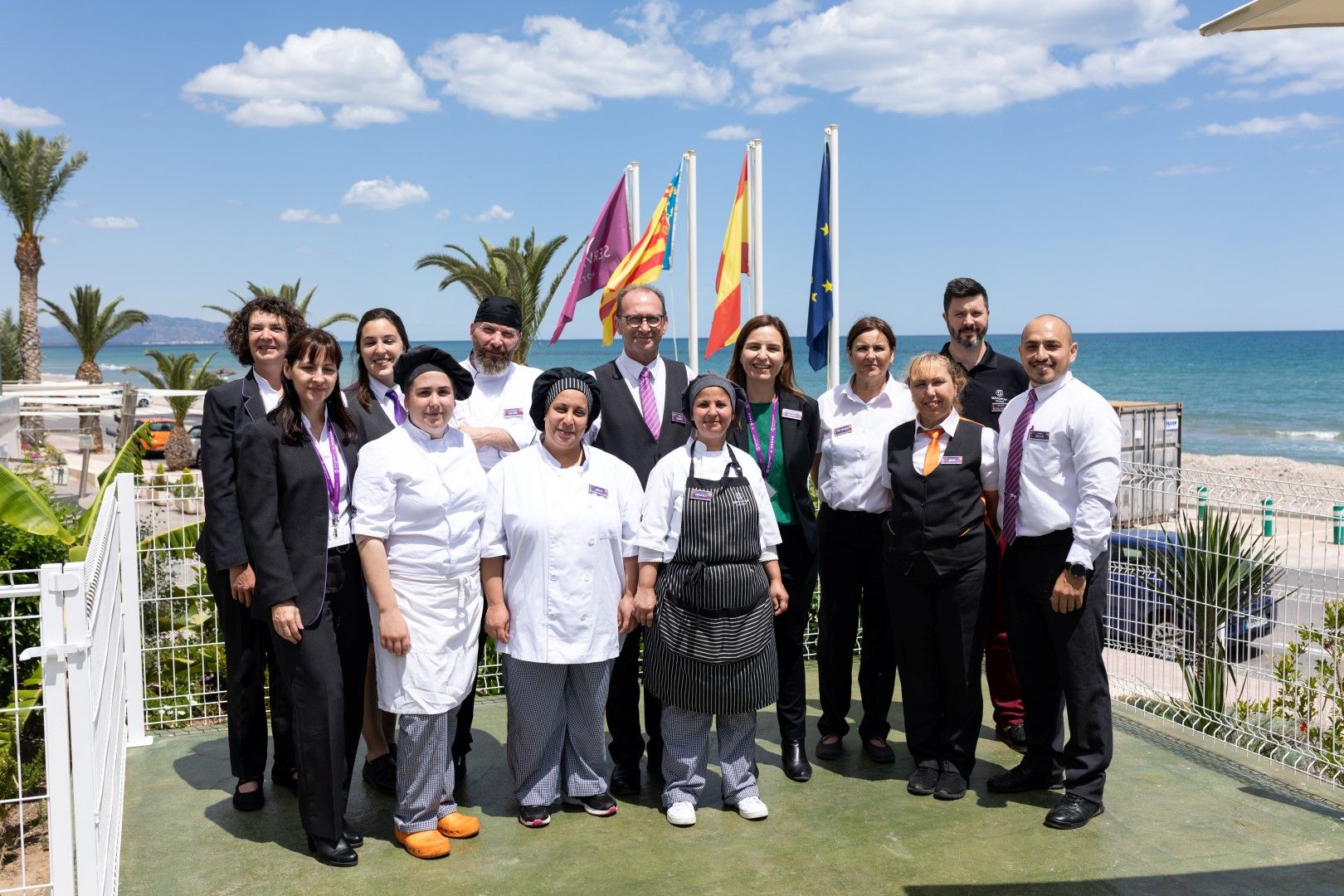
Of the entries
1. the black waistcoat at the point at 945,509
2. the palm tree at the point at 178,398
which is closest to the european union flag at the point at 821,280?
the black waistcoat at the point at 945,509

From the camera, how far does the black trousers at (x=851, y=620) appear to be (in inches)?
175

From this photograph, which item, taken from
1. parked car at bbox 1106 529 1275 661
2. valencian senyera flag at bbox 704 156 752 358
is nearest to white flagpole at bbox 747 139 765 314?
valencian senyera flag at bbox 704 156 752 358

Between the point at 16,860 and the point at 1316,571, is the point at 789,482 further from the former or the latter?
the point at 16,860

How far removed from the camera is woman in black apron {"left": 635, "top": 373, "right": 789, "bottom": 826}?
3.88m

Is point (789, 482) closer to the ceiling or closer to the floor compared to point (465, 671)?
closer to the ceiling

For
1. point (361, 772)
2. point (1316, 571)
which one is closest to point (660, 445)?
point (361, 772)

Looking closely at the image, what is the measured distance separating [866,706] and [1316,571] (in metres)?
2.13

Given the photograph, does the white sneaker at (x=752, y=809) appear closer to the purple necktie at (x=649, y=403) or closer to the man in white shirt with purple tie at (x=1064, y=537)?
the man in white shirt with purple tie at (x=1064, y=537)

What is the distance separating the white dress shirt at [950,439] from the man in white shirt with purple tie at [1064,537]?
53 millimetres

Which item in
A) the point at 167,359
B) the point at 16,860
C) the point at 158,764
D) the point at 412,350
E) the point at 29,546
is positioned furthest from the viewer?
the point at 167,359

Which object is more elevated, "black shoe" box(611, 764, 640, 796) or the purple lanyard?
the purple lanyard

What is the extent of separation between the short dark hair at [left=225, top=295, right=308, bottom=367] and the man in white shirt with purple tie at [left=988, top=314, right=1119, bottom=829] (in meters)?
2.73

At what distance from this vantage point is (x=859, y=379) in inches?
174

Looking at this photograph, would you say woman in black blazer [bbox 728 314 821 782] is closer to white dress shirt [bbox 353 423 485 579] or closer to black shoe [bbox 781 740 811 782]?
black shoe [bbox 781 740 811 782]
